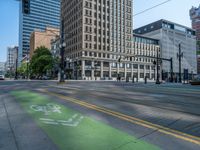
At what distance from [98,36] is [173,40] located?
61.0m

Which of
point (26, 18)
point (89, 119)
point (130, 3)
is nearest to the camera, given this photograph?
point (89, 119)

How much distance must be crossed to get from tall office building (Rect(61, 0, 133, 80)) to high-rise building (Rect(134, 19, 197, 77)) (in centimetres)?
2846

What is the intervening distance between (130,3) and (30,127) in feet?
334

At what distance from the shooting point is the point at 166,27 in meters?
117

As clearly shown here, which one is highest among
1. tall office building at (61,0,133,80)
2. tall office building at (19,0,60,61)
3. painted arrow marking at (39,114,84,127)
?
tall office building at (19,0,60,61)

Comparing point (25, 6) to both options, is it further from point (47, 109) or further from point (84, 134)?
point (84, 134)

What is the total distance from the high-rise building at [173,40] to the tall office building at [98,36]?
2846 cm

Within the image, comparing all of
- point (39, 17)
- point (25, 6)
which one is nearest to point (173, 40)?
point (39, 17)

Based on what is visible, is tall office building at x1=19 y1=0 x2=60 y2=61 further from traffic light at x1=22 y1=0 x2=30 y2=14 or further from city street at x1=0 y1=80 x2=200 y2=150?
city street at x1=0 y1=80 x2=200 y2=150

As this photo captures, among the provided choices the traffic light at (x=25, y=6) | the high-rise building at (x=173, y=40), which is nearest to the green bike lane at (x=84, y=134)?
the traffic light at (x=25, y=6)

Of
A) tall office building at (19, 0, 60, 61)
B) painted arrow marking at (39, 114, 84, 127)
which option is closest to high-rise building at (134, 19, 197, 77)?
tall office building at (19, 0, 60, 61)

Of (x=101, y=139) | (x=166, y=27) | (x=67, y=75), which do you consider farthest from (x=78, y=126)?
(x=166, y=27)

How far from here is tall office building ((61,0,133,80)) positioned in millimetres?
79188

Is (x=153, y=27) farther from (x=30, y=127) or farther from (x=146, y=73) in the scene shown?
(x=30, y=127)
